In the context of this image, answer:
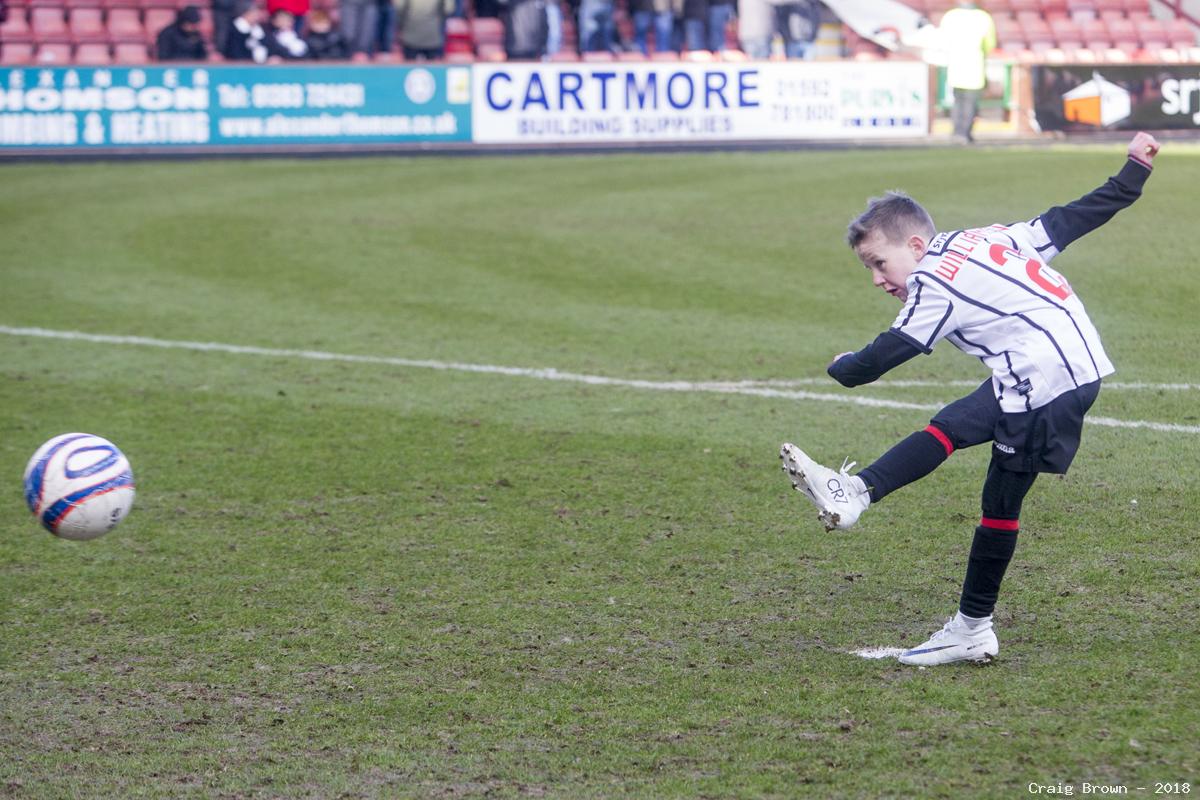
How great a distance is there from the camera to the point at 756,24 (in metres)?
25.9

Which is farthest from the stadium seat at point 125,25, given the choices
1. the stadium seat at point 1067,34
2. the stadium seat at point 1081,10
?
the stadium seat at point 1081,10

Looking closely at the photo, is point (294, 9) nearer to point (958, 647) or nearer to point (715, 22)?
point (715, 22)

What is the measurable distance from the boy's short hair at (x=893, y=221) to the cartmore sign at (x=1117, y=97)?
789 inches

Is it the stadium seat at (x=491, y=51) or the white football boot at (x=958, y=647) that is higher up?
the stadium seat at (x=491, y=51)

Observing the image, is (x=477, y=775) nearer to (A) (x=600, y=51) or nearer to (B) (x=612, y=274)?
(B) (x=612, y=274)

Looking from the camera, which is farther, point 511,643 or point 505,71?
point 505,71

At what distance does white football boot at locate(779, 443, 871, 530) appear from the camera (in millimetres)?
4848

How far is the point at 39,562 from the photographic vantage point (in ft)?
21.2

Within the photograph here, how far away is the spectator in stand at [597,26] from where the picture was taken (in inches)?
1015

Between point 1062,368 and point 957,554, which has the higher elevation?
point 1062,368

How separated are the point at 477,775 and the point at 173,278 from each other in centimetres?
1053

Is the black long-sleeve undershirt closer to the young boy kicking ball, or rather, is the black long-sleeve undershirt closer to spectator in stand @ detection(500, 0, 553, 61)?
the young boy kicking ball

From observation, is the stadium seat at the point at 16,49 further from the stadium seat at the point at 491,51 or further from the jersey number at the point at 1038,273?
the jersey number at the point at 1038,273

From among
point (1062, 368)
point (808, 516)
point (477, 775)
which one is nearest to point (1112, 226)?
point (808, 516)
